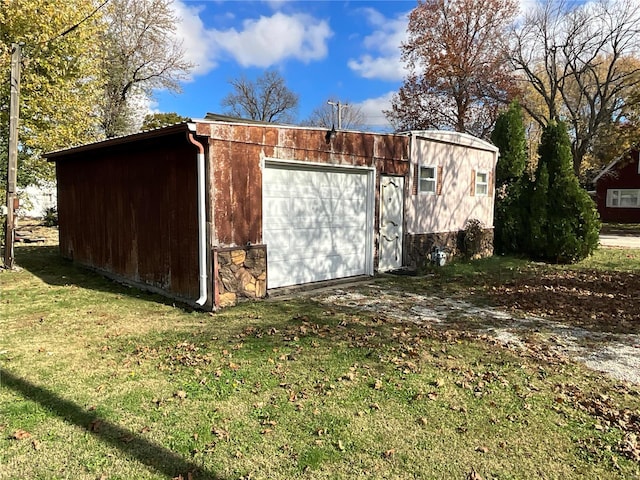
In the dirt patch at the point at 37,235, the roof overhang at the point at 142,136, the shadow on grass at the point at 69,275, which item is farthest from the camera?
the dirt patch at the point at 37,235

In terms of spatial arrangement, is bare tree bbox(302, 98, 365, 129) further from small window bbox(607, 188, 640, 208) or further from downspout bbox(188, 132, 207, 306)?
downspout bbox(188, 132, 207, 306)

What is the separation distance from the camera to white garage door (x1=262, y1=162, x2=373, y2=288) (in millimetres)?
6867

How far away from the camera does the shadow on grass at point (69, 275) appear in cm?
701

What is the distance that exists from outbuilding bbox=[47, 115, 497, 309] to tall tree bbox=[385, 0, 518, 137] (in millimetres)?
14926

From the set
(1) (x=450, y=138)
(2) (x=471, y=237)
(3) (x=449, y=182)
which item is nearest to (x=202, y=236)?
(3) (x=449, y=182)

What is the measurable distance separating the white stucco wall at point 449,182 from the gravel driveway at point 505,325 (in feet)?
9.26

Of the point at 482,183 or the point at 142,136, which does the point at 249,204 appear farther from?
the point at 482,183

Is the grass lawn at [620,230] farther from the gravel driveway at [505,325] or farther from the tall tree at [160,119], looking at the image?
the tall tree at [160,119]

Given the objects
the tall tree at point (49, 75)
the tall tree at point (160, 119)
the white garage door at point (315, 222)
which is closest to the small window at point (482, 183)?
the white garage door at point (315, 222)

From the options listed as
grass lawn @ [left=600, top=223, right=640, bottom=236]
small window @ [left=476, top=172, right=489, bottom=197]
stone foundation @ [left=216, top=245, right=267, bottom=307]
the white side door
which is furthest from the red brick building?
stone foundation @ [left=216, top=245, right=267, bottom=307]

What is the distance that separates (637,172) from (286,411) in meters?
31.6

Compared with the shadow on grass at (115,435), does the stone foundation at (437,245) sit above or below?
above

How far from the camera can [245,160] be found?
6.23 metres

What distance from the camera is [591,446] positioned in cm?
277
